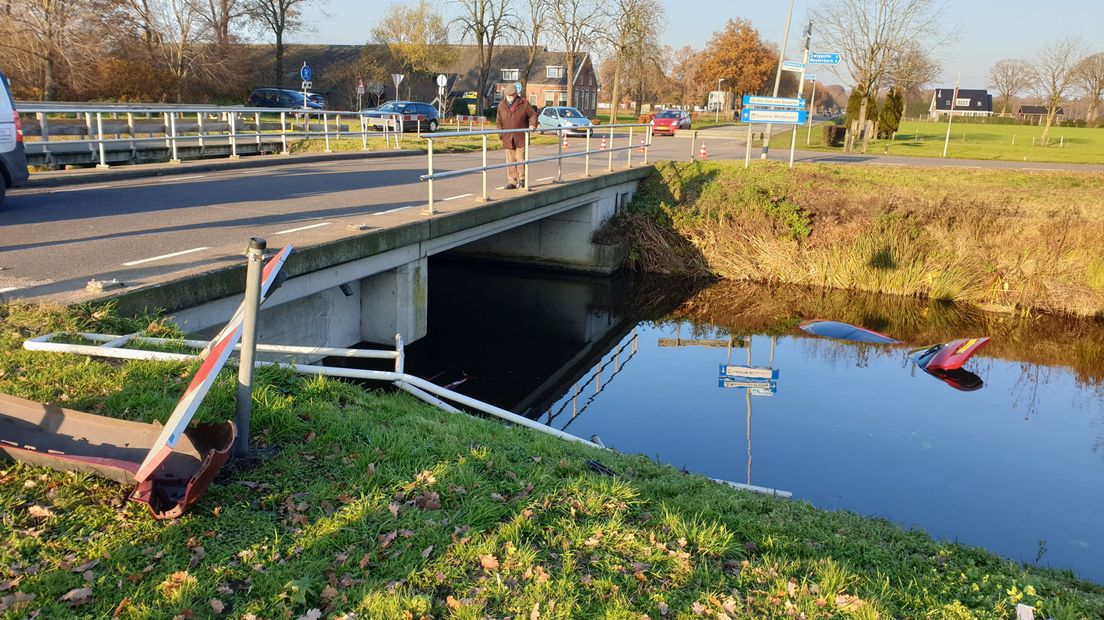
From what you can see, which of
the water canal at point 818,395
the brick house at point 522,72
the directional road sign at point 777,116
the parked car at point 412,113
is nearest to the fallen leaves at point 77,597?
the water canal at point 818,395

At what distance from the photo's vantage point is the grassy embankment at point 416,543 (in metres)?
3.47

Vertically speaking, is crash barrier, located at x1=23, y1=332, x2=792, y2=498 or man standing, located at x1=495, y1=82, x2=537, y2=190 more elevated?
man standing, located at x1=495, y1=82, x2=537, y2=190

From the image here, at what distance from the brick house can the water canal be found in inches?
2281

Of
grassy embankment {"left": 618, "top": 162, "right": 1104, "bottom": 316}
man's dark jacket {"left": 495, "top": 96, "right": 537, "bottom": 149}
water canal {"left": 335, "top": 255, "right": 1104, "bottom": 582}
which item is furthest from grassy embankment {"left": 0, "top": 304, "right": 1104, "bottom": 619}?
grassy embankment {"left": 618, "top": 162, "right": 1104, "bottom": 316}

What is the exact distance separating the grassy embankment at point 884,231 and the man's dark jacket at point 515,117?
22.0 ft

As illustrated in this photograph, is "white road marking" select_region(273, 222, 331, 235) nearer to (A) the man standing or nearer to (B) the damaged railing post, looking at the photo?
(A) the man standing

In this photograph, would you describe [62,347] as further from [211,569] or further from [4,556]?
[211,569]

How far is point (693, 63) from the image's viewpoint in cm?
9100

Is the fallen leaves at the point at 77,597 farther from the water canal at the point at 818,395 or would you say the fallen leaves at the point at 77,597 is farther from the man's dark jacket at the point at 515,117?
the man's dark jacket at the point at 515,117

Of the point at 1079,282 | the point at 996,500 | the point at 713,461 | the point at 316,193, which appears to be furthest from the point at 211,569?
the point at 1079,282

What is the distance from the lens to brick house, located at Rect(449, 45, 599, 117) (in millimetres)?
74062

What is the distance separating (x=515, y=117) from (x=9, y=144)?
735cm

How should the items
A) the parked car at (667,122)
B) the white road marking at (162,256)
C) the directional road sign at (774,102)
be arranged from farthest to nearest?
the parked car at (667,122) → the directional road sign at (774,102) → the white road marking at (162,256)

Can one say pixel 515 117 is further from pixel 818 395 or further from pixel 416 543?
pixel 416 543
